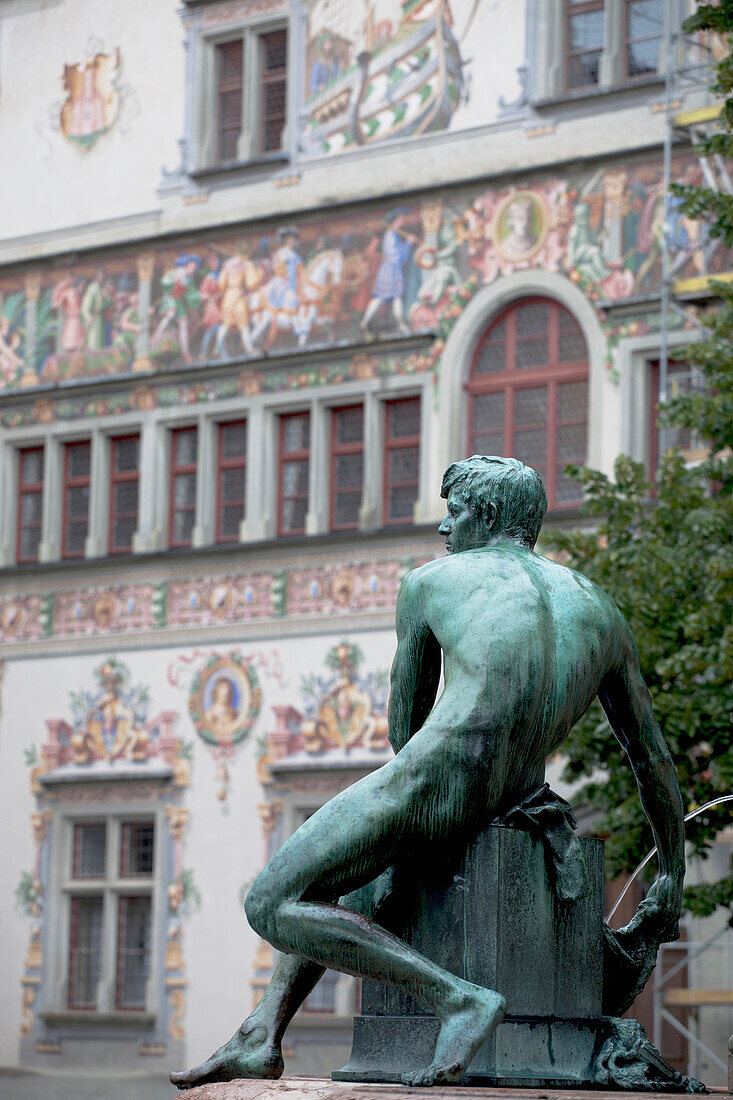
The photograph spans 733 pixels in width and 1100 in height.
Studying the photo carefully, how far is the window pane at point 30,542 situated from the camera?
71.3 feet

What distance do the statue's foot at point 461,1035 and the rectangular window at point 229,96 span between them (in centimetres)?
1809

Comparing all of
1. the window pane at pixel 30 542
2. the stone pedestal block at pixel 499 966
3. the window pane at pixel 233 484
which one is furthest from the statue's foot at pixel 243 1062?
the window pane at pixel 30 542

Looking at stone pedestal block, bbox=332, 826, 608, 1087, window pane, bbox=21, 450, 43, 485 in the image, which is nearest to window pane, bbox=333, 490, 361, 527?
window pane, bbox=21, 450, 43, 485

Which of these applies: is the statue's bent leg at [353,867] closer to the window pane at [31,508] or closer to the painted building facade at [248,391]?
the painted building facade at [248,391]

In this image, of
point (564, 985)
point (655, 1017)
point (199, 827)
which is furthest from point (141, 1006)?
point (564, 985)

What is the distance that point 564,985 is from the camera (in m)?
4.00

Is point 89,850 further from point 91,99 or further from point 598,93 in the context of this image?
point 598,93

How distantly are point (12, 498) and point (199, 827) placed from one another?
4110 millimetres

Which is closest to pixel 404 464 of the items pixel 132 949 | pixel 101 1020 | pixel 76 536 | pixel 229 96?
pixel 76 536

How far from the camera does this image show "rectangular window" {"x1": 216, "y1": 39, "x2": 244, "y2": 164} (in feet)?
69.8

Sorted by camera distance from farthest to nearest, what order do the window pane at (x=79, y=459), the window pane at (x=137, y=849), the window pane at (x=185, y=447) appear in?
1. the window pane at (x=79, y=459)
2. the window pane at (x=185, y=447)
3. the window pane at (x=137, y=849)

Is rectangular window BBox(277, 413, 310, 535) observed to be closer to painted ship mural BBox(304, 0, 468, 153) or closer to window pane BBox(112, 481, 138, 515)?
window pane BBox(112, 481, 138, 515)

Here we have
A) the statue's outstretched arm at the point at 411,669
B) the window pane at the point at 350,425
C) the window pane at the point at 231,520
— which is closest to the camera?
the statue's outstretched arm at the point at 411,669

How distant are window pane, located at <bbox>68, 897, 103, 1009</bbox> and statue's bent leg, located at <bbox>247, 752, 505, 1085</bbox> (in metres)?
17.0
